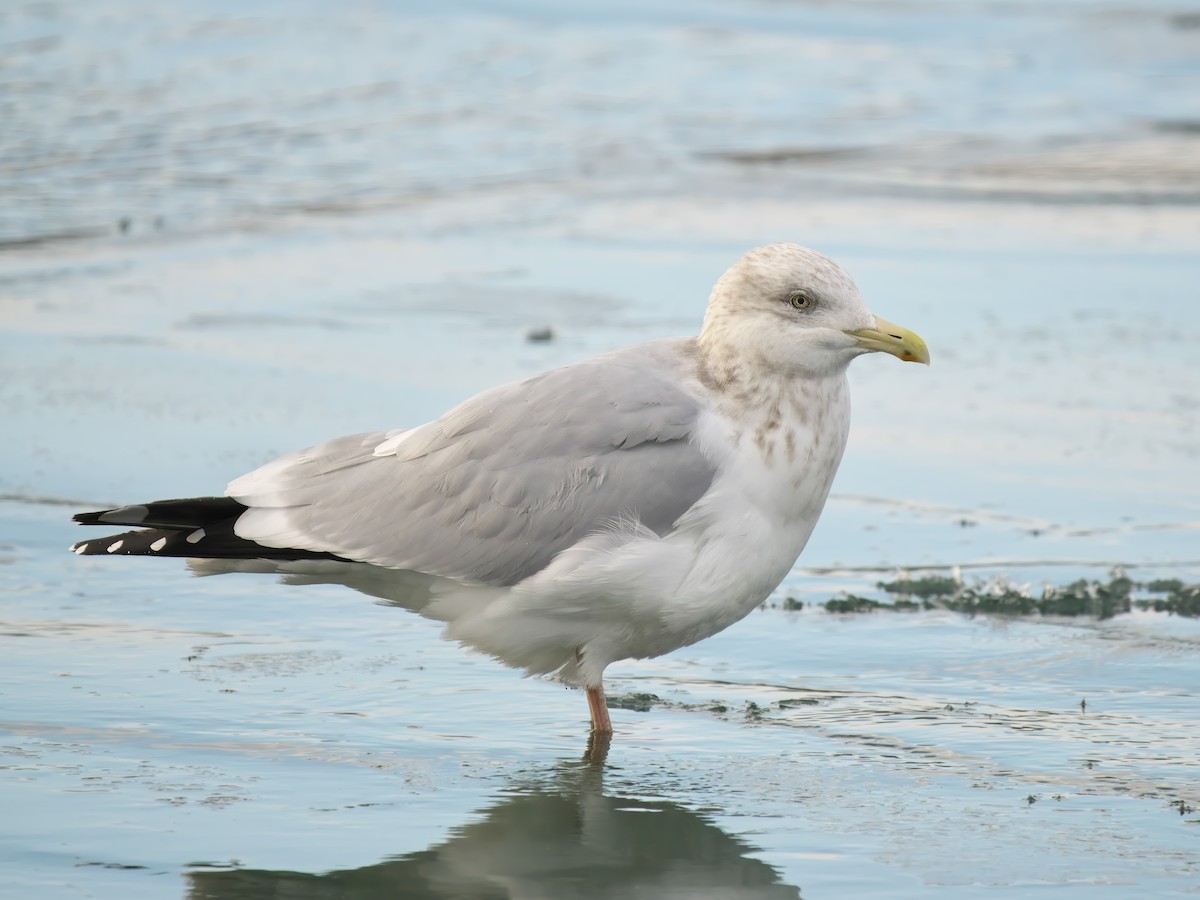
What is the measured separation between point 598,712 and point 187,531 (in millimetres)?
1161

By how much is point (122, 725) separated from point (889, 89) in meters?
10.4

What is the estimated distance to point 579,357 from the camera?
7859mm

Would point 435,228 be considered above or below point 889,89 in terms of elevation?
below

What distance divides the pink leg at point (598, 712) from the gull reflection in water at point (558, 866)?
413mm

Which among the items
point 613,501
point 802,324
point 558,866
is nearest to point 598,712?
point 613,501

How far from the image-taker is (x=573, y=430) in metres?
4.73

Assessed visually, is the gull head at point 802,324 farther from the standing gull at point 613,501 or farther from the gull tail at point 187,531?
the gull tail at point 187,531

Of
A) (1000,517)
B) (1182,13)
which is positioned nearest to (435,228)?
(1000,517)

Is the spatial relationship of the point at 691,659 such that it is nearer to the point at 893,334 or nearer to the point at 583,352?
the point at 893,334

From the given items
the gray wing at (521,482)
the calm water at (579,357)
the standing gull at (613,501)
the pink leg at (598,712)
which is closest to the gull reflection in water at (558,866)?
the calm water at (579,357)

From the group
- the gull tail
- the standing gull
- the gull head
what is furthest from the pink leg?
the gull head

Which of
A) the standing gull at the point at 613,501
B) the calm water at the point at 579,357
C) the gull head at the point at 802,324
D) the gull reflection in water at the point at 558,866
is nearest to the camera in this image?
the gull reflection in water at the point at 558,866

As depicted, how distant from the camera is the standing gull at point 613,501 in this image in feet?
15.1

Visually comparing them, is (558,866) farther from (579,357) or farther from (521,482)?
(579,357)
